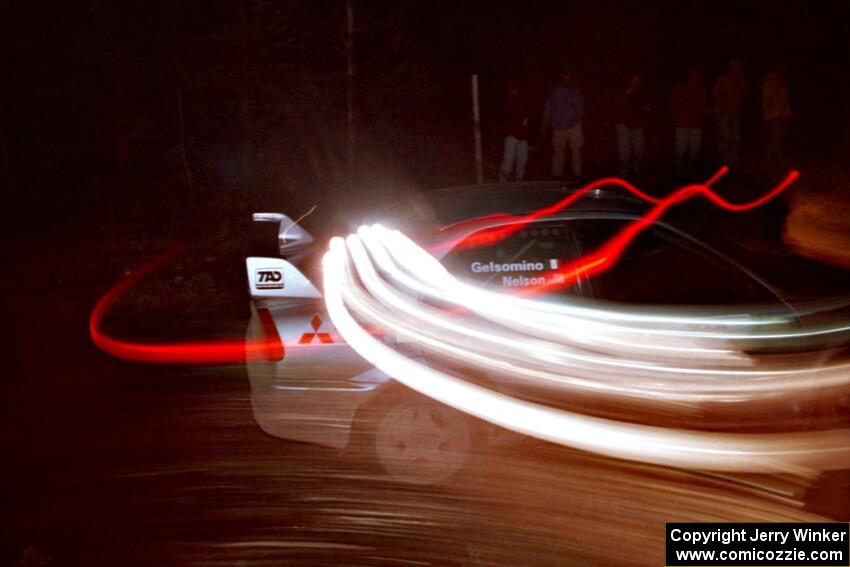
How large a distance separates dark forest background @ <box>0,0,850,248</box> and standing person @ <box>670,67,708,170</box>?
961 mm

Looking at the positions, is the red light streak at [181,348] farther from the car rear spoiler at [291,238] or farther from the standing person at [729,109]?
the standing person at [729,109]

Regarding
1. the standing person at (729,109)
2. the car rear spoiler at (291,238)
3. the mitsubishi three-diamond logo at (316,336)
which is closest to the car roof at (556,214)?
the car rear spoiler at (291,238)

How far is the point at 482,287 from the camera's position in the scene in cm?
536

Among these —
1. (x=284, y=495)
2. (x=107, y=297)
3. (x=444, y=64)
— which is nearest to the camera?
(x=284, y=495)

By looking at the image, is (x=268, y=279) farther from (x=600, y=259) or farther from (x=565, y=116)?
(x=565, y=116)

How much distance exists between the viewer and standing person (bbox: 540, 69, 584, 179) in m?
13.9

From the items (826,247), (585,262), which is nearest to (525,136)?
(826,247)

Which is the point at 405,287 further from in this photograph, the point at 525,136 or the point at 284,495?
the point at 525,136

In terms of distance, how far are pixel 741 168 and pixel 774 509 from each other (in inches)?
410

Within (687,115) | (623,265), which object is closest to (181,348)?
(623,265)

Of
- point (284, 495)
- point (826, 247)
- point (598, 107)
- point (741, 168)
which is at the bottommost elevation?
point (284, 495)

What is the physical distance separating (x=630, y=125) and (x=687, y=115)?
0.96 m

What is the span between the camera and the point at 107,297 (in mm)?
10359
